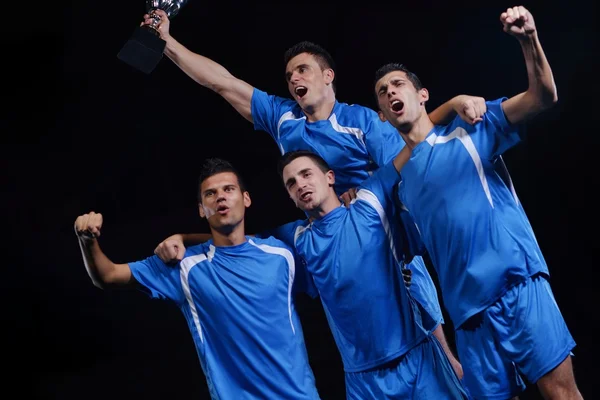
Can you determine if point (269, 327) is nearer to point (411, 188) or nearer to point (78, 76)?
point (411, 188)

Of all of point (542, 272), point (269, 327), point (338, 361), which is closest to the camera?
Answer: point (542, 272)

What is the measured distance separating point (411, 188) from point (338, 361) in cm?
213

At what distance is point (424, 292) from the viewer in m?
2.56

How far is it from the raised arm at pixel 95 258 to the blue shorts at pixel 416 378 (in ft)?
2.64

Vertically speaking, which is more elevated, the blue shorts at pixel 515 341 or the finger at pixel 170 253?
Answer: the finger at pixel 170 253

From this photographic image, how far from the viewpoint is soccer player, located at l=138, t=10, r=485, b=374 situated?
271 cm

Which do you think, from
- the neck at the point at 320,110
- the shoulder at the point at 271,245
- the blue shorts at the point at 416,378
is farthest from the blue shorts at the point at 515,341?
the neck at the point at 320,110

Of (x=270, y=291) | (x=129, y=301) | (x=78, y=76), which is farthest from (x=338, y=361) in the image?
(x=78, y=76)

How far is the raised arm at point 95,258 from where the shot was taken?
223cm

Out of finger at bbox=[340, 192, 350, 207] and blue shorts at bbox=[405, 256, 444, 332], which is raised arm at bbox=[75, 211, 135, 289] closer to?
finger at bbox=[340, 192, 350, 207]

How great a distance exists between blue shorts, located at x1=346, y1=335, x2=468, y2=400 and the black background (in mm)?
1651

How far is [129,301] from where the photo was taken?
14.2 feet

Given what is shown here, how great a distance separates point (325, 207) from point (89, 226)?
2.37 feet

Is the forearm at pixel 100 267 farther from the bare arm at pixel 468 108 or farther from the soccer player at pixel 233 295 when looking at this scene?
the bare arm at pixel 468 108
